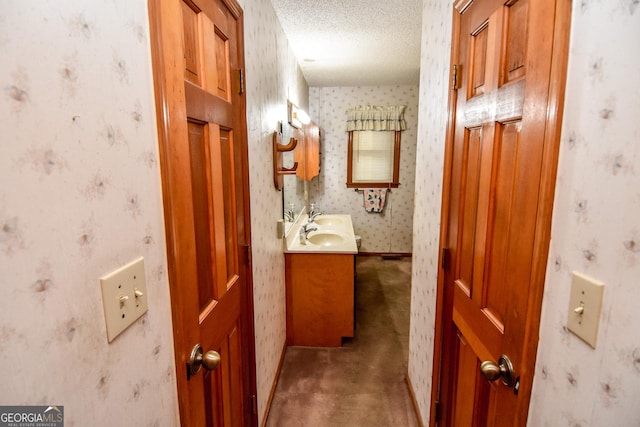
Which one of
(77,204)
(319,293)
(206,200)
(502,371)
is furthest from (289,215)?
(77,204)

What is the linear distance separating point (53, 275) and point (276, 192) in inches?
75.0

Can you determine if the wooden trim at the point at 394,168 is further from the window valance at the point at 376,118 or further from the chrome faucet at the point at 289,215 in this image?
the chrome faucet at the point at 289,215

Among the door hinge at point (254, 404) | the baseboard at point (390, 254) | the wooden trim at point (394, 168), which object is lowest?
the baseboard at point (390, 254)

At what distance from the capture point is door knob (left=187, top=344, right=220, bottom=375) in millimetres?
935

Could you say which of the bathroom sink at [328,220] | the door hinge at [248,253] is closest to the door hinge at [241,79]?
the door hinge at [248,253]

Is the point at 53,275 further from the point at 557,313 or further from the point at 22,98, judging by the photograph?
the point at 557,313

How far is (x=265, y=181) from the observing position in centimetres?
202

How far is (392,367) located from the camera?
8.15ft

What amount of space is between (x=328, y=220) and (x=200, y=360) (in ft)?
10.3

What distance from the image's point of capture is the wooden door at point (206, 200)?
2.66ft

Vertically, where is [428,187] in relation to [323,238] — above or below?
above

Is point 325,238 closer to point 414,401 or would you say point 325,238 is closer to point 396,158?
point 414,401

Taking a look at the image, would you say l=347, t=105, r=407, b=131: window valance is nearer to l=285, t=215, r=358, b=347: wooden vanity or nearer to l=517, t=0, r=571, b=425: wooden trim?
l=285, t=215, r=358, b=347: wooden vanity

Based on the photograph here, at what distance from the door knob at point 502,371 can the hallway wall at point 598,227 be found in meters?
0.09
